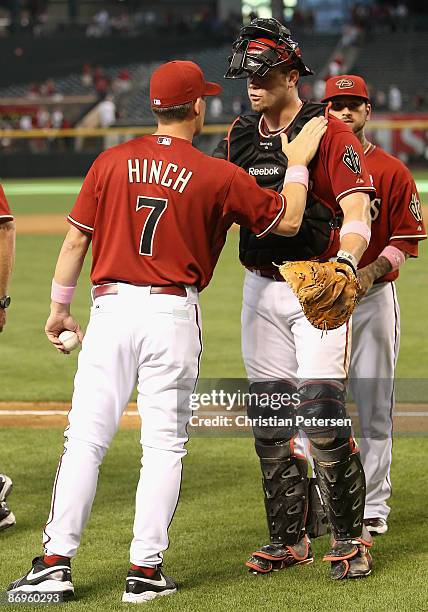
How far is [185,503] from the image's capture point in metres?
5.64

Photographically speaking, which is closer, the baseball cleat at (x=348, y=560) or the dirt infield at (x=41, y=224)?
the baseball cleat at (x=348, y=560)

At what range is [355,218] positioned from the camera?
435cm

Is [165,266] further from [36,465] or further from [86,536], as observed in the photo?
[36,465]

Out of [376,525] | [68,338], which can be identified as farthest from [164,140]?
[376,525]

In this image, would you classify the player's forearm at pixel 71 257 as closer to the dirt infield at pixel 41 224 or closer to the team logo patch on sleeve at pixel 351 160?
the team logo patch on sleeve at pixel 351 160

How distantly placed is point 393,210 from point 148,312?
165 cm

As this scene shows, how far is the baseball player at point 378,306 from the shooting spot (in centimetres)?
527

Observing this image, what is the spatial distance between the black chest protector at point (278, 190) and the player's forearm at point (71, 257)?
74 cm

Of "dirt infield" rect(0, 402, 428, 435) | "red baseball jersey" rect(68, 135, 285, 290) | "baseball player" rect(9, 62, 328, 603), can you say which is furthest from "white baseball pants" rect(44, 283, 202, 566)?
"dirt infield" rect(0, 402, 428, 435)

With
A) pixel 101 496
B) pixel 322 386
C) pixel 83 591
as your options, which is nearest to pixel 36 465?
pixel 101 496

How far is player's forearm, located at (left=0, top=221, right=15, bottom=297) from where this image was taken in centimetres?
525

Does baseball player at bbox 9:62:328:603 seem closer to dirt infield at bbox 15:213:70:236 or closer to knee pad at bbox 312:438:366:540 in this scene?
knee pad at bbox 312:438:366:540

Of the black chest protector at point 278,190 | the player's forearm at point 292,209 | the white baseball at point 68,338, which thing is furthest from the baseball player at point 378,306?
the white baseball at point 68,338

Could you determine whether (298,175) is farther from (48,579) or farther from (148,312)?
(48,579)
